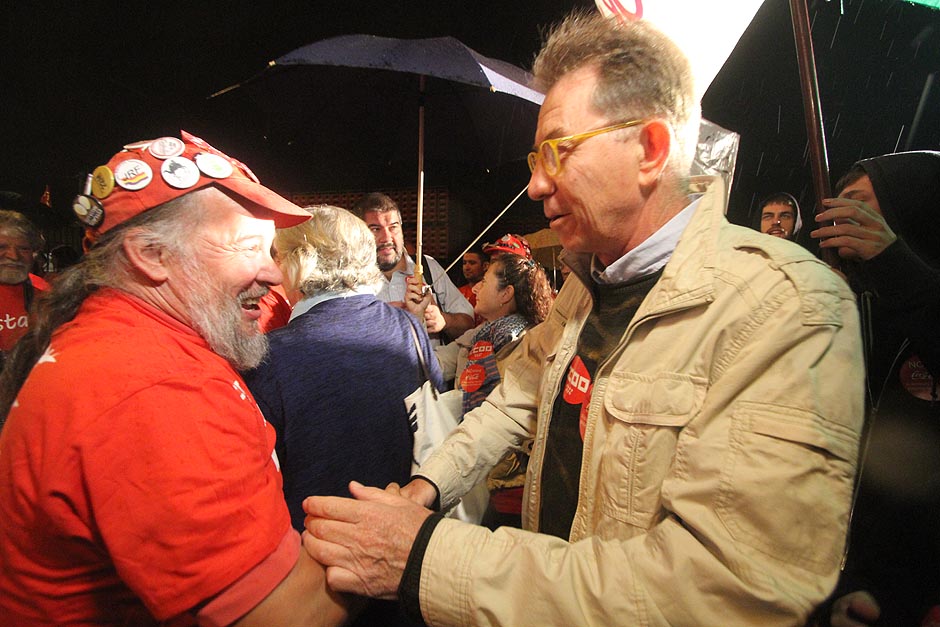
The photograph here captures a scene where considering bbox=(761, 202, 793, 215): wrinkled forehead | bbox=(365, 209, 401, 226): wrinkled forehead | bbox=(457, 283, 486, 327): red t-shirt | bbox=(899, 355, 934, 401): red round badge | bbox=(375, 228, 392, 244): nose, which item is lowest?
bbox=(457, 283, 486, 327): red t-shirt

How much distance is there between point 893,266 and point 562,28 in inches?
59.5

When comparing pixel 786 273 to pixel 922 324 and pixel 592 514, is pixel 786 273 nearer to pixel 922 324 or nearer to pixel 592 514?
pixel 592 514

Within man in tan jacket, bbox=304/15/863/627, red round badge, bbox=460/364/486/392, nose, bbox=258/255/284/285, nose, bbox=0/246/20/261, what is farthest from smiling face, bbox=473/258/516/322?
nose, bbox=0/246/20/261

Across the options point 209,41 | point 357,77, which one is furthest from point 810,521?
point 209,41

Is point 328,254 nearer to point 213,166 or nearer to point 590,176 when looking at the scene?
point 213,166

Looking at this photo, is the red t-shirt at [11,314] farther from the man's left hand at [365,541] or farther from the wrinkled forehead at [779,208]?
the wrinkled forehead at [779,208]

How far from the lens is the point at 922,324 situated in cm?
168

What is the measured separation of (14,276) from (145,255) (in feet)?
12.2

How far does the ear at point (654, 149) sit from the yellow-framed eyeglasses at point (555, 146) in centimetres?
4

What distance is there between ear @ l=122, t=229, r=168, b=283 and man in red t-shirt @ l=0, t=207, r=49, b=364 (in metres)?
3.46

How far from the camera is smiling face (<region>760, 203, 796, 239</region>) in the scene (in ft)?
12.7

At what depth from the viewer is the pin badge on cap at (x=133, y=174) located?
144 cm

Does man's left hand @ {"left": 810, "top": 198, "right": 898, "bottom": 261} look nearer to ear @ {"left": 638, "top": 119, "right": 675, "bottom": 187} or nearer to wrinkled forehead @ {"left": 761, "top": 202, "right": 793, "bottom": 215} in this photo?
ear @ {"left": 638, "top": 119, "right": 675, "bottom": 187}

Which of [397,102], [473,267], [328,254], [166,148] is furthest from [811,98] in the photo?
[473,267]
